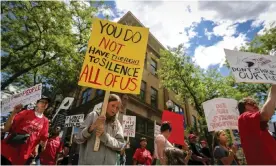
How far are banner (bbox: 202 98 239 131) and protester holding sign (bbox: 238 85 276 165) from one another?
14.5 ft

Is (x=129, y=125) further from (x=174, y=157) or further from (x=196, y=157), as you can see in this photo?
(x=174, y=157)

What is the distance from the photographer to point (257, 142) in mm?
2873

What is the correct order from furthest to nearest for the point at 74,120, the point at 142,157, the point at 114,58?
the point at 74,120
the point at 142,157
the point at 114,58

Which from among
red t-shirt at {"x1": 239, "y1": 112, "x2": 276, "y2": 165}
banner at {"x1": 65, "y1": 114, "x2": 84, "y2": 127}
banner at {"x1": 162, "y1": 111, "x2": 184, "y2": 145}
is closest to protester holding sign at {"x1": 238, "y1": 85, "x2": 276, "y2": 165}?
red t-shirt at {"x1": 239, "y1": 112, "x2": 276, "y2": 165}

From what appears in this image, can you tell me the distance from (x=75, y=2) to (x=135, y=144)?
12.0 meters

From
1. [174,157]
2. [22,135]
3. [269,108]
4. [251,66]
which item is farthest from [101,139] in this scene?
[251,66]

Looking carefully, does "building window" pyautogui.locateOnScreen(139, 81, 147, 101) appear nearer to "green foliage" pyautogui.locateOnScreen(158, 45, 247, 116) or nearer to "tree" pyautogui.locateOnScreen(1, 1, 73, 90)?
"green foliage" pyautogui.locateOnScreen(158, 45, 247, 116)

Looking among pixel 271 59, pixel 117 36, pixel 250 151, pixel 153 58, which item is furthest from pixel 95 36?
pixel 153 58

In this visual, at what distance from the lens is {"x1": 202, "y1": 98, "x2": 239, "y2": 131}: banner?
290 inches

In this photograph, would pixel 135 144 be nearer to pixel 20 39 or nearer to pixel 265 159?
pixel 20 39

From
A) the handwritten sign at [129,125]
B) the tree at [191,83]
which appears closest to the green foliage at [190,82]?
the tree at [191,83]

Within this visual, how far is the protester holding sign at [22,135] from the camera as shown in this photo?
4520 mm

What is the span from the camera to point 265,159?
109 inches

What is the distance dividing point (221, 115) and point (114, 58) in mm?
4912
